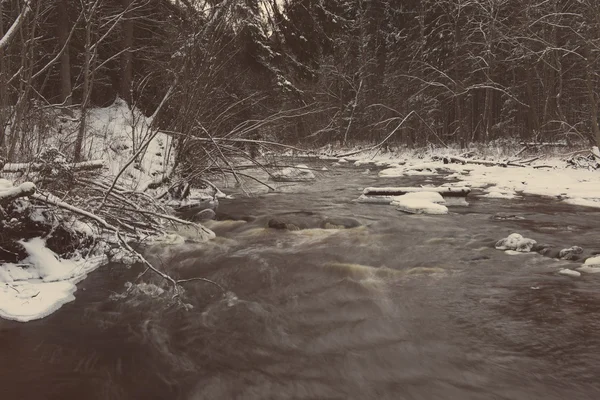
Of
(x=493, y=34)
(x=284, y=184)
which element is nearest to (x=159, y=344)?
(x=284, y=184)

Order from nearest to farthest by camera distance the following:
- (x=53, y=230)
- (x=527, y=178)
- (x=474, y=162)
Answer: (x=53, y=230)
(x=527, y=178)
(x=474, y=162)

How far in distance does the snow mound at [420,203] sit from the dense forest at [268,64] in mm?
1938

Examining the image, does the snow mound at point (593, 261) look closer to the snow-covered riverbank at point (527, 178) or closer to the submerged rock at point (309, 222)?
the submerged rock at point (309, 222)

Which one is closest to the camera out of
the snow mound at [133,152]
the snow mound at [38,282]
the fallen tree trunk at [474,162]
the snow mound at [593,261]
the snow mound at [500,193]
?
the snow mound at [38,282]

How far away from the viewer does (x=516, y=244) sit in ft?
22.5

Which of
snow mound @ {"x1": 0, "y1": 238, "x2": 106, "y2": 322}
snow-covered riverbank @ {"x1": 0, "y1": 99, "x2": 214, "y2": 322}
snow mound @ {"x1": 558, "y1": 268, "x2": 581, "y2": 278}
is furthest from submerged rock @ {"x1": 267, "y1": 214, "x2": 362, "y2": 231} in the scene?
snow mound @ {"x1": 558, "y1": 268, "x2": 581, "y2": 278}

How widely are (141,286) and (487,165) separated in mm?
15850

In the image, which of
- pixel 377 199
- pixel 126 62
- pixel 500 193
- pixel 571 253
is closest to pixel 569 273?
pixel 571 253

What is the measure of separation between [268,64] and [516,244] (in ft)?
33.3

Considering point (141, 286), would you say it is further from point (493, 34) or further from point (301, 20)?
point (493, 34)

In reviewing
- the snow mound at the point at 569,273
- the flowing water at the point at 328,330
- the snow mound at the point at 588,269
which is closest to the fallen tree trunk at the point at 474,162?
the flowing water at the point at 328,330

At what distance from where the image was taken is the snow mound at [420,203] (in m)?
9.91

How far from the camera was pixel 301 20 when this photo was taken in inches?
583

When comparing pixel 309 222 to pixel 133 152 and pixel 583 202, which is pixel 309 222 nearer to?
pixel 133 152
